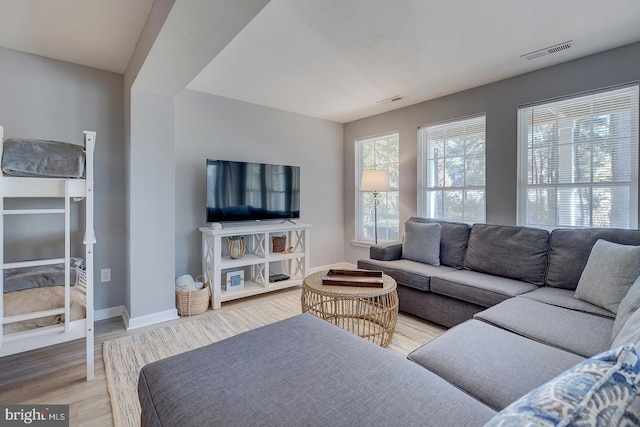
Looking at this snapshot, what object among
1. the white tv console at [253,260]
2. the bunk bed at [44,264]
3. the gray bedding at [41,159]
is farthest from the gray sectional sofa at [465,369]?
the white tv console at [253,260]

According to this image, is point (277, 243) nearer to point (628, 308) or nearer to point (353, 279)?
point (353, 279)

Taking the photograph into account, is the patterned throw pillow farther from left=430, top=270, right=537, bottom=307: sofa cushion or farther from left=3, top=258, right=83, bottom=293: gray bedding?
left=3, top=258, right=83, bottom=293: gray bedding

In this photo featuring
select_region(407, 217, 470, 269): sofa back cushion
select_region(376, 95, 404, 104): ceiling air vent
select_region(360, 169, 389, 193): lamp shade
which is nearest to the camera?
select_region(407, 217, 470, 269): sofa back cushion

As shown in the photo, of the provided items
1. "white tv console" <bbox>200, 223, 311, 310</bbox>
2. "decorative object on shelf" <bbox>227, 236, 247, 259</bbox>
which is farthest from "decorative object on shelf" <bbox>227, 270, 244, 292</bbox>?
"decorative object on shelf" <bbox>227, 236, 247, 259</bbox>

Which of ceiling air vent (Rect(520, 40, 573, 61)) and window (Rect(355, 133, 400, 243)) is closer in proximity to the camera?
ceiling air vent (Rect(520, 40, 573, 61))

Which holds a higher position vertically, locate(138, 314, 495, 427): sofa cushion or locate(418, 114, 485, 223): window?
locate(418, 114, 485, 223): window

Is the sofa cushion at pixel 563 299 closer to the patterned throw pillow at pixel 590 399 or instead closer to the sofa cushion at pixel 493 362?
the sofa cushion at pixel 493 362

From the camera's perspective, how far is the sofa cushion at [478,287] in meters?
2.17

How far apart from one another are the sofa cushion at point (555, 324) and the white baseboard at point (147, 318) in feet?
8.48

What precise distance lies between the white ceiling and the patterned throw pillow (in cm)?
191

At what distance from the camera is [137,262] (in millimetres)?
2592

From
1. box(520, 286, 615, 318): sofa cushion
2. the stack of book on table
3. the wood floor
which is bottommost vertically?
the wood floor

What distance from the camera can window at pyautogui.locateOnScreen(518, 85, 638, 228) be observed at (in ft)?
7.96

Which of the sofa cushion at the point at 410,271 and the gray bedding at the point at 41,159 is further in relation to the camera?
the sofa cushion at the point at 410,271
